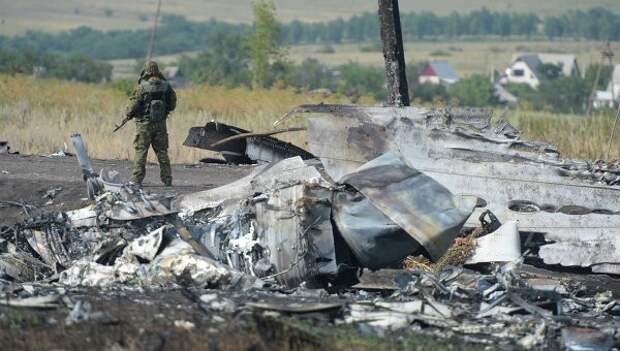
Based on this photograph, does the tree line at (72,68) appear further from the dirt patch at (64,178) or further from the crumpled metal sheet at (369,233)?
the crumpled metal sheet at (369,233)

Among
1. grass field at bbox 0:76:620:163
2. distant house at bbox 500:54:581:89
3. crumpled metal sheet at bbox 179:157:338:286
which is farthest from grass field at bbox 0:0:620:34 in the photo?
crumpled metal sheet at bbox 179:157:338:286

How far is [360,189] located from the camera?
10398 millimetres

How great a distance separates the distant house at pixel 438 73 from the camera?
87.1m

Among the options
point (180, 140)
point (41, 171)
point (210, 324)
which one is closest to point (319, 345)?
point (210, 324)

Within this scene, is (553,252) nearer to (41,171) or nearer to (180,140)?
(41,171)

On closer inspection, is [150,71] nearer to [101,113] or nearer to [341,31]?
[101,113]

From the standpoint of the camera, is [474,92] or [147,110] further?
[474,92]

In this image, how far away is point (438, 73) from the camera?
88750 mm

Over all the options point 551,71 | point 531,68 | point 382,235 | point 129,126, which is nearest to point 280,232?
point 382,235

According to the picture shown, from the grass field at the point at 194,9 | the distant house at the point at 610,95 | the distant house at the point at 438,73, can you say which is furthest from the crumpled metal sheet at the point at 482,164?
the grass field at the point at 194,9

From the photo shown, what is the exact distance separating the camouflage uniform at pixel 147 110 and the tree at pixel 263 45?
28744mm

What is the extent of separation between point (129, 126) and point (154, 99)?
20.7ft

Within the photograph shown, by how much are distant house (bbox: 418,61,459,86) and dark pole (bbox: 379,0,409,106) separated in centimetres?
7074

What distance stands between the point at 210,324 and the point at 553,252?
490 cm
